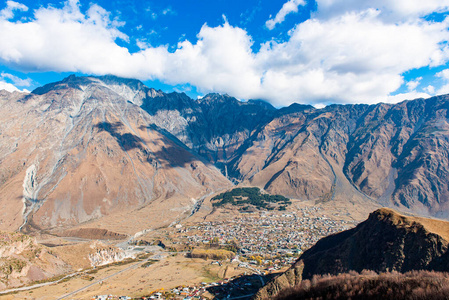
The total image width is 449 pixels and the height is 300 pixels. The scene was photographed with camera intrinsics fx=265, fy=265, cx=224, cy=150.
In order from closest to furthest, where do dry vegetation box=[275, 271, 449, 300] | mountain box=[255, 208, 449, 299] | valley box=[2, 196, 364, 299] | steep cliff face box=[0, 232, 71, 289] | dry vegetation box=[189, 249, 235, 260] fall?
dry vegetation box=[275, 271, 449, 300] → mountain box=[255, 208, 449, 299] → valley box=[2, 196, 364, 299] → steep cliff face box=[0, 232, 71, 289] → dry vegetation box=[189, 249, 235, 260]

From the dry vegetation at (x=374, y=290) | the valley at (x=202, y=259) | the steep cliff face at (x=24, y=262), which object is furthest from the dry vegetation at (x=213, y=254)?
the dry vegetation at (x=374, y=290)

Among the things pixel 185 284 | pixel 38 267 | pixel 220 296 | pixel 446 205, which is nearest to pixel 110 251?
pixel 38 267

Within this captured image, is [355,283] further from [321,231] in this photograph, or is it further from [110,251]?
[321,231]

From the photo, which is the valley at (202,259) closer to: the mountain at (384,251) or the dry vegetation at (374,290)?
the mountain at (384,251)

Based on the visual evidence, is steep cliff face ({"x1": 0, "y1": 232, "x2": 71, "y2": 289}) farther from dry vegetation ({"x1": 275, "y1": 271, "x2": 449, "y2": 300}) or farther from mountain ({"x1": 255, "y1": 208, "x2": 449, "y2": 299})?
dry vegetation ({"x1": 275, "y1": 271, "x2": 449, "y2": 300})

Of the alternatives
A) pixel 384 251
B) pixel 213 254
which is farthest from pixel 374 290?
pixel 213 254

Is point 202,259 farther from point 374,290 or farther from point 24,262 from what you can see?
point 374,290

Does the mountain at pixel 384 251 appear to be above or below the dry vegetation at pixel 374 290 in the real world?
below

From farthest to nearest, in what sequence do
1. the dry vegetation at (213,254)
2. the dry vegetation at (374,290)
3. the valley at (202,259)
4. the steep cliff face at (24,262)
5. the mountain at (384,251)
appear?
1. the dry vegetation at (213,254)
2. the steep cliff face at (24,262)
3. the valley at (202,259)
4. the mountain at (384,251)
5. the dry vegetation at (374,290)

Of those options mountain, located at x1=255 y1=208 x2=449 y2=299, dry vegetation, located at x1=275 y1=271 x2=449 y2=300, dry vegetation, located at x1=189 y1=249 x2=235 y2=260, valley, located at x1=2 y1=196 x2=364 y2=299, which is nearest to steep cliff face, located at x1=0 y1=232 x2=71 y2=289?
valley, located at x1=2 y1=196 x2=364 y2=299
